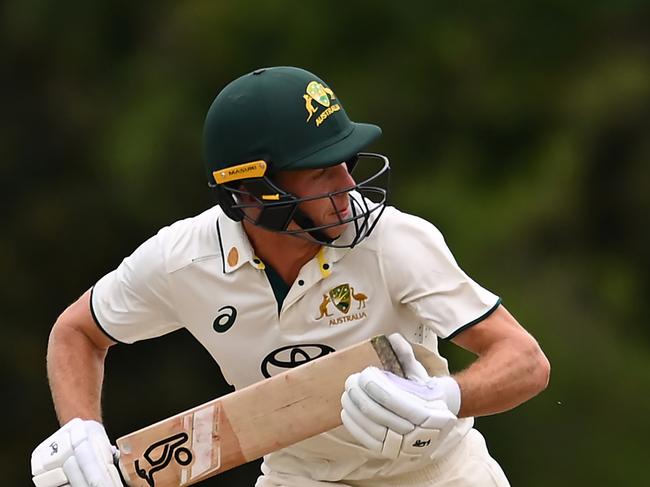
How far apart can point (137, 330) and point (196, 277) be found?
1.15ft

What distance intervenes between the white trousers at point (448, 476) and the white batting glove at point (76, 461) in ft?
1.78

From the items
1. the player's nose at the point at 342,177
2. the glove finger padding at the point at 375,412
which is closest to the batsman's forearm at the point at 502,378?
the glove finger padding at the point at 375,412

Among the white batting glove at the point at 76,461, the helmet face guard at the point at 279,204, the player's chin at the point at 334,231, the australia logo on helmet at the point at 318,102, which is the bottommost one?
the white batting glove at the point at 76,461

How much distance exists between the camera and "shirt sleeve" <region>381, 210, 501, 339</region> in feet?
16.1

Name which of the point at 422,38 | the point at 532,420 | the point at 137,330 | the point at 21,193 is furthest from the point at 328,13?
the point at 137,330

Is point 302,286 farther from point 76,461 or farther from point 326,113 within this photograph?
point 76,461

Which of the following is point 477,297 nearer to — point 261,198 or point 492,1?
point 261,198

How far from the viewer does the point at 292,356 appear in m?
Answer: 5.16

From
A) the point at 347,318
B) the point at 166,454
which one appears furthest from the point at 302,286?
the point at 166,454

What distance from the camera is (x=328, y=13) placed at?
1336 cm

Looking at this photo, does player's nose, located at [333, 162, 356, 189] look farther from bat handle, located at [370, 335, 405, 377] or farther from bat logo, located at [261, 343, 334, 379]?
bat handle, located at [370, 335, 405, 377]

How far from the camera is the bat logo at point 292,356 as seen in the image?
5125mm

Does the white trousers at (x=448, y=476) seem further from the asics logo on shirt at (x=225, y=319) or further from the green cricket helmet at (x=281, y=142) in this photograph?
the green cricket helmet at (x=281, y=142)

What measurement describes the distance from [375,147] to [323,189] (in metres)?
7.20
